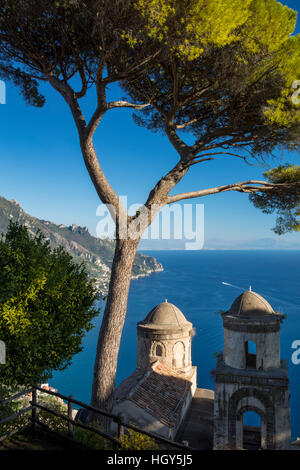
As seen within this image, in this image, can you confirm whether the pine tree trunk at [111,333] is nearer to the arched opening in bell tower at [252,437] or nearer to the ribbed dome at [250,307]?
the ribbed dome at [250,307]

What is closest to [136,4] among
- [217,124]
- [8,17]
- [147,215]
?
[8,17]

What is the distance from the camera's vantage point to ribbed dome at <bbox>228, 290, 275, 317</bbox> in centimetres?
1226

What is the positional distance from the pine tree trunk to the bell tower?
535cm

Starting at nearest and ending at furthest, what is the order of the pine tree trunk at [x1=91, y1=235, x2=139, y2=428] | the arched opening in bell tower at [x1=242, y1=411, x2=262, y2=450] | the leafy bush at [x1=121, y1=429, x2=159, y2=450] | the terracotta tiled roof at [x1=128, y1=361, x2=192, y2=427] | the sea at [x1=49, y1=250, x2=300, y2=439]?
the leafy bush at [x1=121, y1=429, x2=159, y2=450] → the pine tree trunk at [x1=91, y1=235, x2=139, y2=428] → the terracotta tiled roof at [x1=128, y1=361, x2=192, y2=427] → the arched opening in bell tower at [x1=242, y1=411, x2=262, y2=450] → the sea at [x1=49, y1=250, x2=300, y2=439]

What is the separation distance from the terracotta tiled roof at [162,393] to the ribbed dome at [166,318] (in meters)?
1.87

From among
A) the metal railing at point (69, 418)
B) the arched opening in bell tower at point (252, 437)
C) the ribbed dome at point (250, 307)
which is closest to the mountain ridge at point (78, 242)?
the arched opening in bell tower at point (252, 437)

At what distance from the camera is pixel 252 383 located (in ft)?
37.9

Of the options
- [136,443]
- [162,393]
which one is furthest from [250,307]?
[136,443]

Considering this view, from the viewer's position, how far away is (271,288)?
326ft

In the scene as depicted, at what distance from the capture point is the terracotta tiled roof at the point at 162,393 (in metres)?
12.2

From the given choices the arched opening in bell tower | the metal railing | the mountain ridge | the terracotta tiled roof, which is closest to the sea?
the terracotta tiled roof

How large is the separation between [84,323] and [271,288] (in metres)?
99.5

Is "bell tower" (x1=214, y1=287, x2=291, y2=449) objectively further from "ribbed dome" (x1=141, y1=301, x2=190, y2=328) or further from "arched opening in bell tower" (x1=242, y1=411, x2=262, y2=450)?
"ribbed dome" (x1=141, y1=301, x2=190, y2=328)
